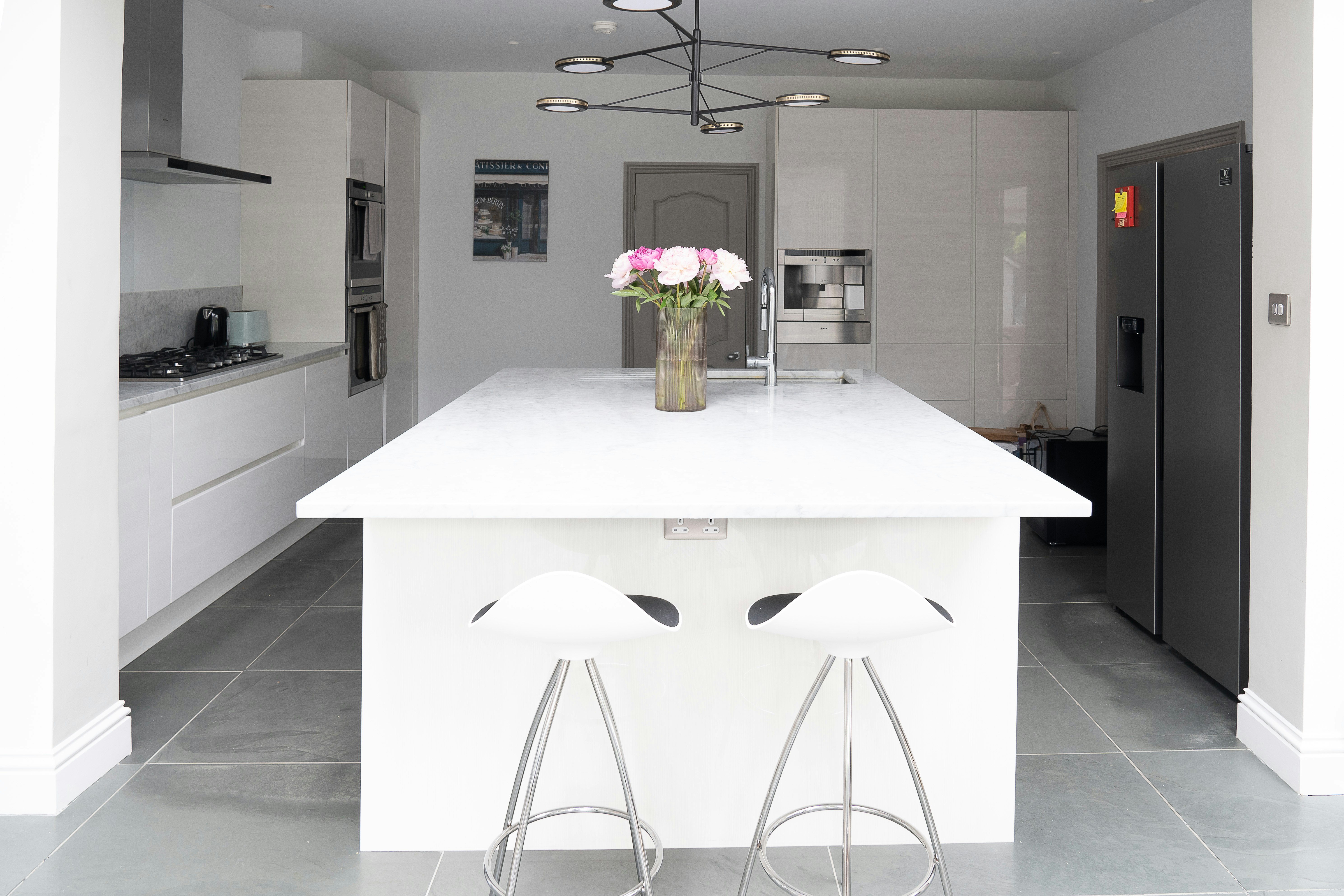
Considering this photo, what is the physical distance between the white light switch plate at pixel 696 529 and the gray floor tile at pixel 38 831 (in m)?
1.48

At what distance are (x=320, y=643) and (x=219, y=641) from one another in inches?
→ 14.3

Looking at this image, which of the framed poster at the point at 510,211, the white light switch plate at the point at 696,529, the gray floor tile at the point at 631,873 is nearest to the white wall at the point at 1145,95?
the framed poster at the point at 510,211

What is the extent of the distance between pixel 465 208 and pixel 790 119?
84.2 inches

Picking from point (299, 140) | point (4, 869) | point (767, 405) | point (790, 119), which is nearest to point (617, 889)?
point (4, 869)

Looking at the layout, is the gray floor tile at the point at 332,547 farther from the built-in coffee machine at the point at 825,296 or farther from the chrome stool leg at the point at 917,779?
the chrome stool leg at the point at 917,779

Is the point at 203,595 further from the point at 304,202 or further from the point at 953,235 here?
the point at 953,235

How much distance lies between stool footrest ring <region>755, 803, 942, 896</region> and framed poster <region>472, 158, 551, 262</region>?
16.6 feet

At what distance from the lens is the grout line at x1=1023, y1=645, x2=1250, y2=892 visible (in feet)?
7.25

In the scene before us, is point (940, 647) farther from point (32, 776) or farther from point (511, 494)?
point (32, 776)

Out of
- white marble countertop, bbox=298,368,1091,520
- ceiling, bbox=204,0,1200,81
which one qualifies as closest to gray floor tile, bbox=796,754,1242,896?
white marble countertop, bbox=298,368,1091,520

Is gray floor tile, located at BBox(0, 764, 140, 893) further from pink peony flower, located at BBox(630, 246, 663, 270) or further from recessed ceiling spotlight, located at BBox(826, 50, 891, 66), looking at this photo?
recessed ceiling spotlight, located at BBox(826, 50, 891, 66)

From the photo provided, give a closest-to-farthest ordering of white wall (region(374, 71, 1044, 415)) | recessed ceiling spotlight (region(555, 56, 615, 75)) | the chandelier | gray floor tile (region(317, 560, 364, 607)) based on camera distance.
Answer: the chandelier → recessed ceiling spotlight (region(555, 56, 615, 75)) → gray floor tile (region(317, 560, 364, 607)) → white wall (region(374, 71, 1044, 415))

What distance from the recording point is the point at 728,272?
113 inches

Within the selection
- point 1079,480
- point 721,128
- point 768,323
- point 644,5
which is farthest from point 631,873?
point 1079,480
